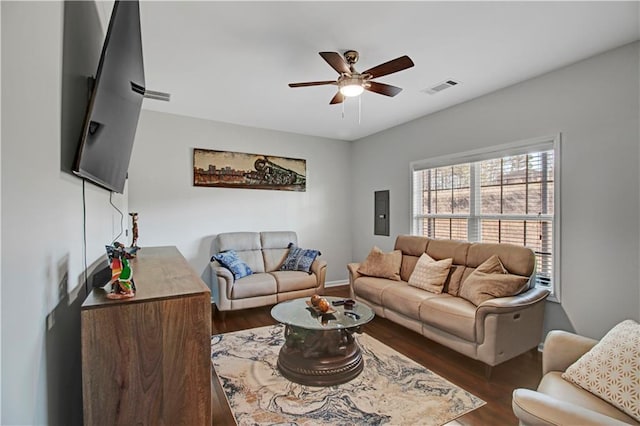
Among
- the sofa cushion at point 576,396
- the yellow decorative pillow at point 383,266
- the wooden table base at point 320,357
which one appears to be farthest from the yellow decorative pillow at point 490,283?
the wooden table base at point 320,357

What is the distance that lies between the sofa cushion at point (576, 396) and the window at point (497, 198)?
5.53ft

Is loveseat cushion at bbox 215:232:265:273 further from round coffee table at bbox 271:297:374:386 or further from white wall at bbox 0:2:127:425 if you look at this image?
white wall at bbox 0:2:127:425

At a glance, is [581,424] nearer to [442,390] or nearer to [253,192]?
[442,390]

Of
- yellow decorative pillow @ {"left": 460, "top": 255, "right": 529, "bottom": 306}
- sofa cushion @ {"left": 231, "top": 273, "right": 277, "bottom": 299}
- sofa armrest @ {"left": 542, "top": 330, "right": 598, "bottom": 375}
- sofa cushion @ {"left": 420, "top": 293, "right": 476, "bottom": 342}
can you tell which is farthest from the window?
sofa cushion @ {"left": 231, "top": 273, "right": 277, "bottom": 299}

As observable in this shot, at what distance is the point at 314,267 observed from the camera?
4488 millimetres

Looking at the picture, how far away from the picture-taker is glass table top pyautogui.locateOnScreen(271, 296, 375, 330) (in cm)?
241

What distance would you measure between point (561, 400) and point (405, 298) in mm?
1818

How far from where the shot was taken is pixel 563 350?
175cm

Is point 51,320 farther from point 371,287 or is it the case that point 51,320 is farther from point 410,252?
point 410,252

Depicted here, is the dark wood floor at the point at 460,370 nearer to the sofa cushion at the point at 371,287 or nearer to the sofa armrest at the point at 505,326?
the sofa armrest at the point at 505,326

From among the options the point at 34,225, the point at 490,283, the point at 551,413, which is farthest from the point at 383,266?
the point at 34,225

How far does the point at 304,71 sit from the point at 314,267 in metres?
2.68

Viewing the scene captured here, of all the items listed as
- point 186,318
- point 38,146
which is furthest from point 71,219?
point 186,318

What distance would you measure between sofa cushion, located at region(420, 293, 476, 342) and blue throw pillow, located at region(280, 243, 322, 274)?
6.36ft
